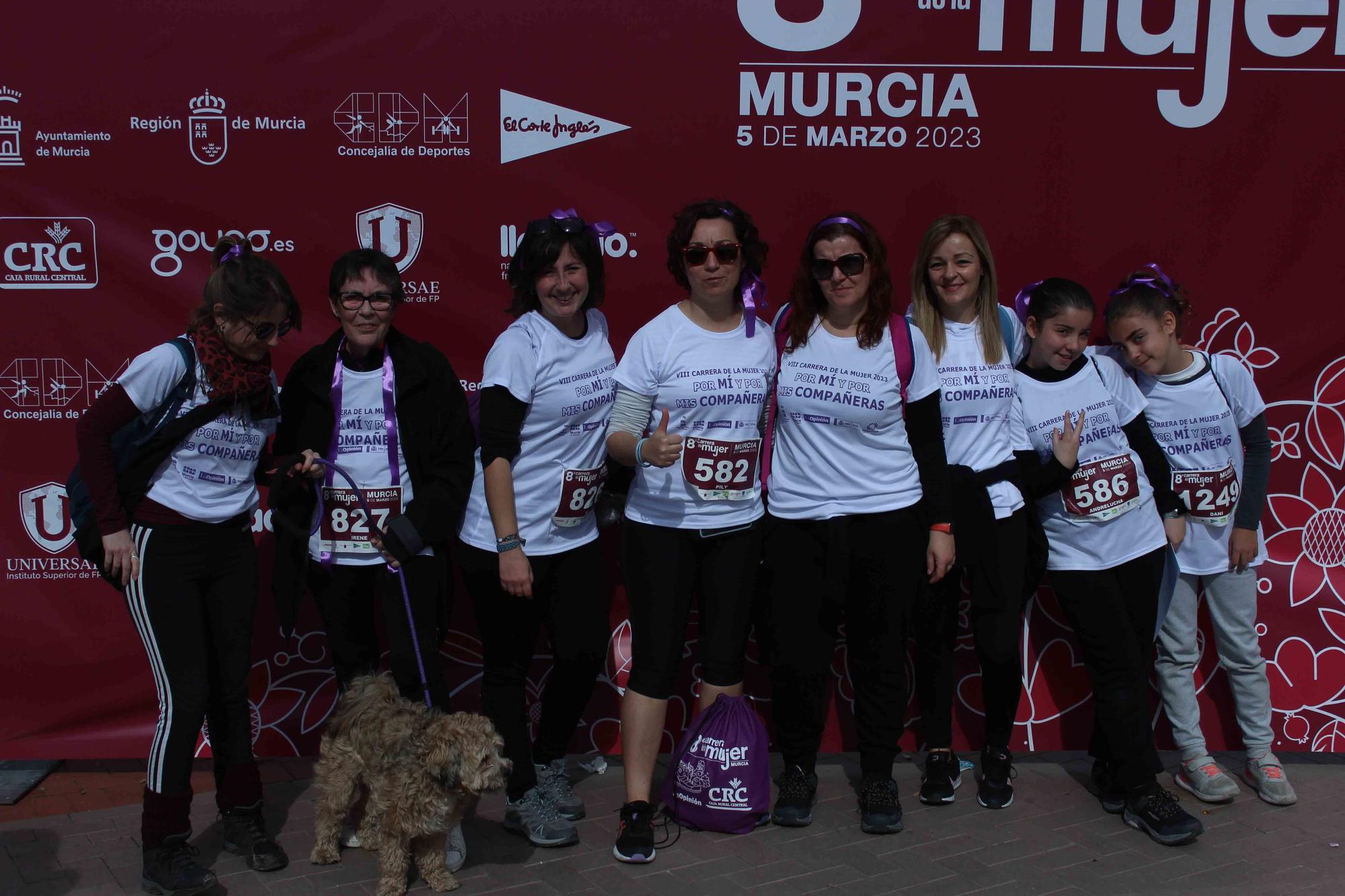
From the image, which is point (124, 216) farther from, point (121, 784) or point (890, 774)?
point (890, 774)

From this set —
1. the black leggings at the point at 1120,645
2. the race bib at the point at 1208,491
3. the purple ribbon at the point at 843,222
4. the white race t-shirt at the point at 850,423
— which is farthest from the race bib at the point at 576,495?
the race bib at the point at 1208,491

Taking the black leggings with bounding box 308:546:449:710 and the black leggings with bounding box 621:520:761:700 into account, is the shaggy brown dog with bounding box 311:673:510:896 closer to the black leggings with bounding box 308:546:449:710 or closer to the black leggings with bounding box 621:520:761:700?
the black leggings with bounding box 308:546:449:710

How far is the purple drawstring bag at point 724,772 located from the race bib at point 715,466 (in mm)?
781

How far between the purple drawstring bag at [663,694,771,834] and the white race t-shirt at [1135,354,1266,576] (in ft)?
5.86

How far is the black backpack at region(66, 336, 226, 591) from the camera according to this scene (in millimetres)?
3686

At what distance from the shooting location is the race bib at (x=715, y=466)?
3.93 metres

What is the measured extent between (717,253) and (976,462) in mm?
1201

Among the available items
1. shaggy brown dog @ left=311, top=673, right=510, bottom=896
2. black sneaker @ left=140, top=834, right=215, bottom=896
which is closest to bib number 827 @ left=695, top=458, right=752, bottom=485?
shaggy brown dog @ left=311, top=673, right=510, bottom=896

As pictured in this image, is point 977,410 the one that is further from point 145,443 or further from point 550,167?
point 145,443

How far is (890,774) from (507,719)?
1374mm

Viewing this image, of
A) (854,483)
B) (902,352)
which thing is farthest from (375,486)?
(902,352)

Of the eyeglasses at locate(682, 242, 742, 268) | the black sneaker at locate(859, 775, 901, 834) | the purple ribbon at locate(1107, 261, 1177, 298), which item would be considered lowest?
the black sneaker at locate(859, 775, 901, 834)

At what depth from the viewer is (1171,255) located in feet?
15.6

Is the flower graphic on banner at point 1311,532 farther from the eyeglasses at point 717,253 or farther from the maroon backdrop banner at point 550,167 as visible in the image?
the eyeglasses at point 717,253
